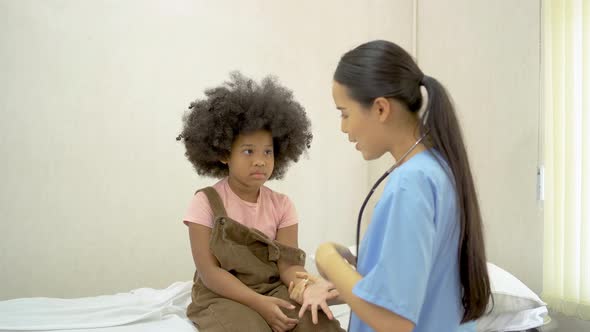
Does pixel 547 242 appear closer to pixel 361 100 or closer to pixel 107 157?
pixel 361 100

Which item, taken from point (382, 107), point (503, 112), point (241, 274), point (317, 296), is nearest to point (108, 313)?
point (241, 274)

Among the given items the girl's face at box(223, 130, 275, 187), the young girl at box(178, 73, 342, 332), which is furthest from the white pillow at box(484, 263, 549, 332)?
the girl's face at box(223, 130, 275, 187)

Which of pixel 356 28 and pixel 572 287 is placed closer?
pixel 572 287

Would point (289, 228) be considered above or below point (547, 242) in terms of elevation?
above

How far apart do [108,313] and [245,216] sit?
653 mm

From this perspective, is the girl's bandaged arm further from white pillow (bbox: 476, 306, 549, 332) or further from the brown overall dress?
white pillow (bbox: 476, 306, 549, 332)

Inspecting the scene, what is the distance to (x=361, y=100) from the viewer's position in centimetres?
119

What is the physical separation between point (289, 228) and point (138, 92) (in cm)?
146

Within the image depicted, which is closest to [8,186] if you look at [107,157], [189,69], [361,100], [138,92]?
[107,157]

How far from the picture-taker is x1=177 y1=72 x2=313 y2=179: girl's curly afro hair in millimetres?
1931

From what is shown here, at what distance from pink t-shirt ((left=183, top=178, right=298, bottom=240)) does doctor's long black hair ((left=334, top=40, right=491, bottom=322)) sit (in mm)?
864

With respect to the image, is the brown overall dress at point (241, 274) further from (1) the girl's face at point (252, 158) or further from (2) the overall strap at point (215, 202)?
(1) the girl's face at point (252, 158)

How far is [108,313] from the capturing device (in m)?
Result: 1.97

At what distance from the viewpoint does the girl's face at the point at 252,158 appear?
1.89 metres
